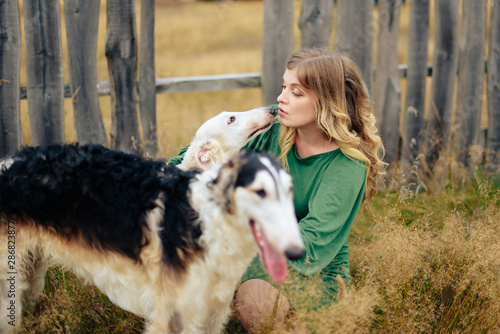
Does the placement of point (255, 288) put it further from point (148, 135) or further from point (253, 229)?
point (148, 135)

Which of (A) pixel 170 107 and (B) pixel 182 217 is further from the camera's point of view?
(A) pixel 170 107

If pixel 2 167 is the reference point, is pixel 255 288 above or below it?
below

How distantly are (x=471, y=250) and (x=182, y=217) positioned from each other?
76.8 inches

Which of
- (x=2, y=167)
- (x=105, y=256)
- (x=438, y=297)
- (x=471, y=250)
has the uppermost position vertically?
(x=2, y=167)

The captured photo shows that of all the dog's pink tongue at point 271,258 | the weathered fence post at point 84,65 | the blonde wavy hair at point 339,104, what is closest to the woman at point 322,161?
the blonde wavy hair at point 339,104

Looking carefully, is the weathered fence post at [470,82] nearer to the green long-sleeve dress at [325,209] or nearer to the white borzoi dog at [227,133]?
the green long-sleeve dress at [325,209]

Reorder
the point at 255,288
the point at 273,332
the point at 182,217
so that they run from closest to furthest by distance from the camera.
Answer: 1. the point at 182,217
2. the point at 273,332
3. the point at 255,288

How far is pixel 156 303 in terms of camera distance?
232 cm

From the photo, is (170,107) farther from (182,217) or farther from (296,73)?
(182,217)

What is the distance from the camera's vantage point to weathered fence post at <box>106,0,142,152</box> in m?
3.86

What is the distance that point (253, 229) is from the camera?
1.94 meters

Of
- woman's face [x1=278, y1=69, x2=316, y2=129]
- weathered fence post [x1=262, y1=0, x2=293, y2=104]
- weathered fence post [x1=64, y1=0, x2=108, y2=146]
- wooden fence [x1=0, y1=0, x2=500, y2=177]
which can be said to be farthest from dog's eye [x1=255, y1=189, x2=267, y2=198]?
weathered fence post [x1=262, y1=0, x2=293, y2=104]

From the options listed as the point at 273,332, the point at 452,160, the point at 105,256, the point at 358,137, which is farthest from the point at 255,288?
the point at 452,160

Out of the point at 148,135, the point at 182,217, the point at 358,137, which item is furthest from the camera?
the point at 148,135
